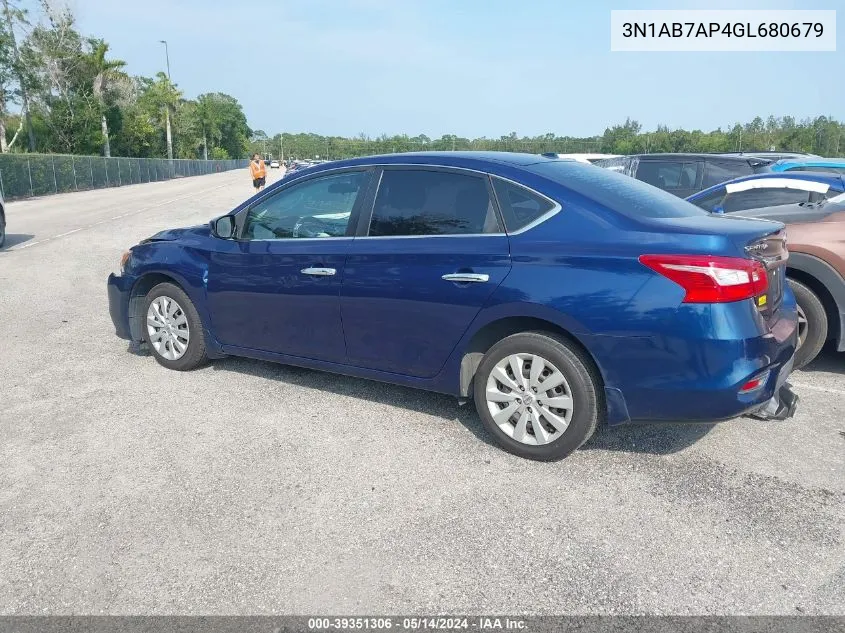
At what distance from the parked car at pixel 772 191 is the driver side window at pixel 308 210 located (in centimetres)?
353

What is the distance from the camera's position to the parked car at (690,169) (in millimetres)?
10617

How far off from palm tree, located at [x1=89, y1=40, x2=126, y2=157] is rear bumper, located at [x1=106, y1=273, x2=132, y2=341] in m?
54.6

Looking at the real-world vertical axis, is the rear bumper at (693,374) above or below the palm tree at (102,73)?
below

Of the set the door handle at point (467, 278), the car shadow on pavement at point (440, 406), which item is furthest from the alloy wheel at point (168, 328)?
the door handle at point (467, 278)

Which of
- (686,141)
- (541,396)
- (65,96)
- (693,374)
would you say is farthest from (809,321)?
(65,96)

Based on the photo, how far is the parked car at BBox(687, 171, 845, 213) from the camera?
20.9 ft

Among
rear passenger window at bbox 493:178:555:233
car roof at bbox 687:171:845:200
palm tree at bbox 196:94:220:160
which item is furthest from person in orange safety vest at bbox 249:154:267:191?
palm tree at bbox 196:94:220:160

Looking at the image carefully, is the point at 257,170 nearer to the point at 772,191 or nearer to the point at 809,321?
the point at 772,191

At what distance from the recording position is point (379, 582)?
2.83 metres

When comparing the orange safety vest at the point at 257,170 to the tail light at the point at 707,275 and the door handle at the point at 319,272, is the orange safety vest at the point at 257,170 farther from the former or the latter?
the tail light at the point at 707,275

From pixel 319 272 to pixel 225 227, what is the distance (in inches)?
41.2

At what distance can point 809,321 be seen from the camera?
17.2ft

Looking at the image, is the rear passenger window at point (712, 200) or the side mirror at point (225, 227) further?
the rear passenger window at point (712, 200)

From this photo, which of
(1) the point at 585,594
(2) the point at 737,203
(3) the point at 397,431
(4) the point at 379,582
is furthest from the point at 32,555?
(2) the point at 737,203
